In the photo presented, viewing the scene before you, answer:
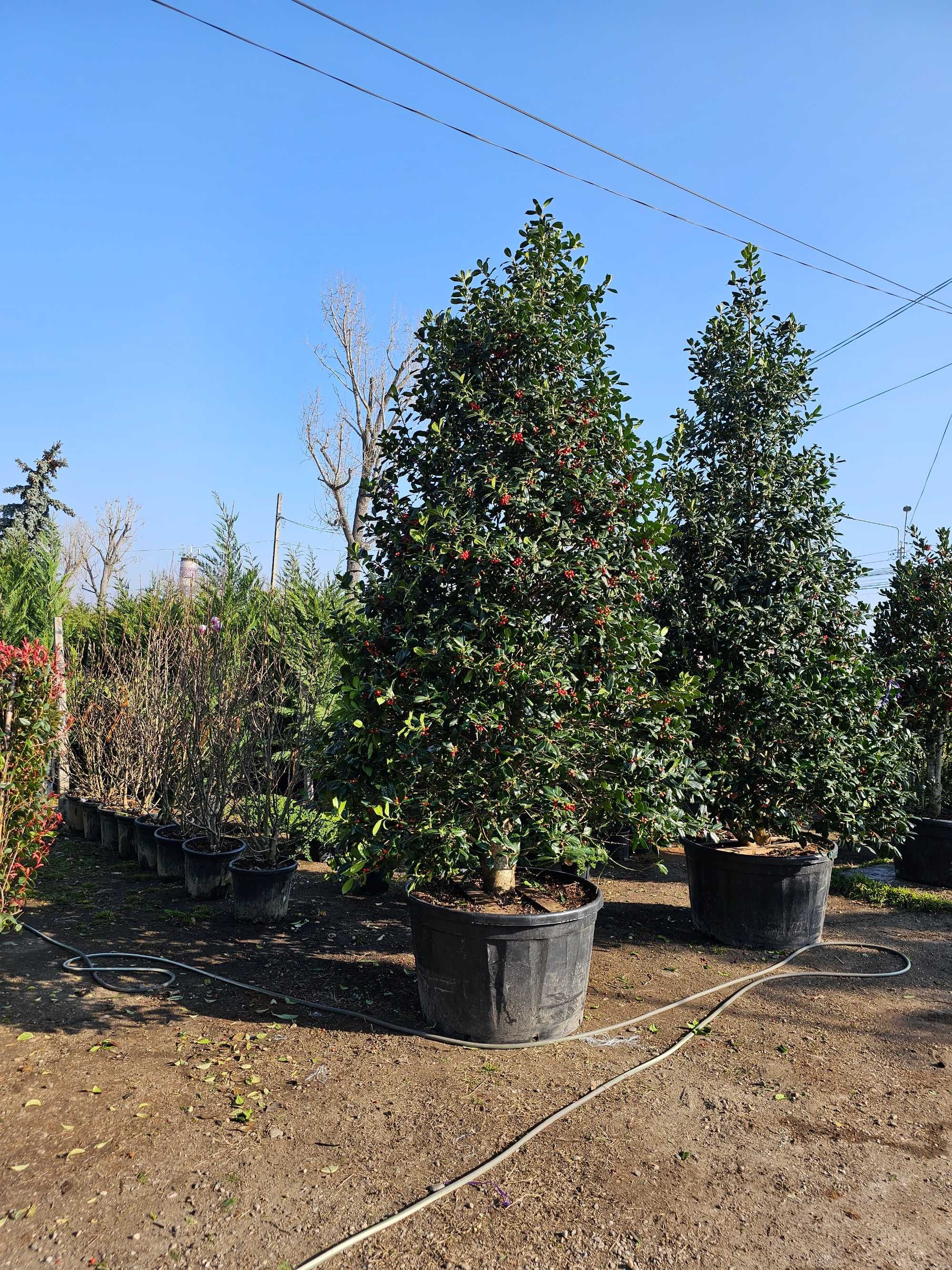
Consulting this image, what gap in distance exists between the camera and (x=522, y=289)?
375 centimetres

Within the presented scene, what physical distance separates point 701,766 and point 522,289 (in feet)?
7.90

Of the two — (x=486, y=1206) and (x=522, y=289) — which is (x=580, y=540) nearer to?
(x=522, y=289)

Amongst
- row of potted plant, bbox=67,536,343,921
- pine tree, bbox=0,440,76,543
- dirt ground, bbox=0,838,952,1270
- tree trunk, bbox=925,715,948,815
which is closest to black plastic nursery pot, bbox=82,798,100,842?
row of potted plant, bbox=67,536,343,921

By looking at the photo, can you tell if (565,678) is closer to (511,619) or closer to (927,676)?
(511,619)

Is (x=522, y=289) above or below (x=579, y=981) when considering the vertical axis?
above

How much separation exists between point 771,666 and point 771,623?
248mm

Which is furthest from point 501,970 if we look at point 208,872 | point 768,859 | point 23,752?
point 208,872

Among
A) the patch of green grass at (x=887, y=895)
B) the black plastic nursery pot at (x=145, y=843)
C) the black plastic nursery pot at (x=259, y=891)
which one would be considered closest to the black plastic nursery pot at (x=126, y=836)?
the black plastic nursery pot at (x=145, y=843)

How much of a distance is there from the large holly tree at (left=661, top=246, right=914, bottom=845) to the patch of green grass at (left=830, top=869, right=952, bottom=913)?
1.01 metres

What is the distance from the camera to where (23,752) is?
3793 mm

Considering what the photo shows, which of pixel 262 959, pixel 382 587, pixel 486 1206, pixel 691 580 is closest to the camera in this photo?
pixel 486 1206

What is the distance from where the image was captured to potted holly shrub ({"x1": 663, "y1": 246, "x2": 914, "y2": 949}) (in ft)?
15.2

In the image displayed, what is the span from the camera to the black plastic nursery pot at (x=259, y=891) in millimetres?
4996

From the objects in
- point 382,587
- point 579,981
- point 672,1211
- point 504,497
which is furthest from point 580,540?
point 672,1211
